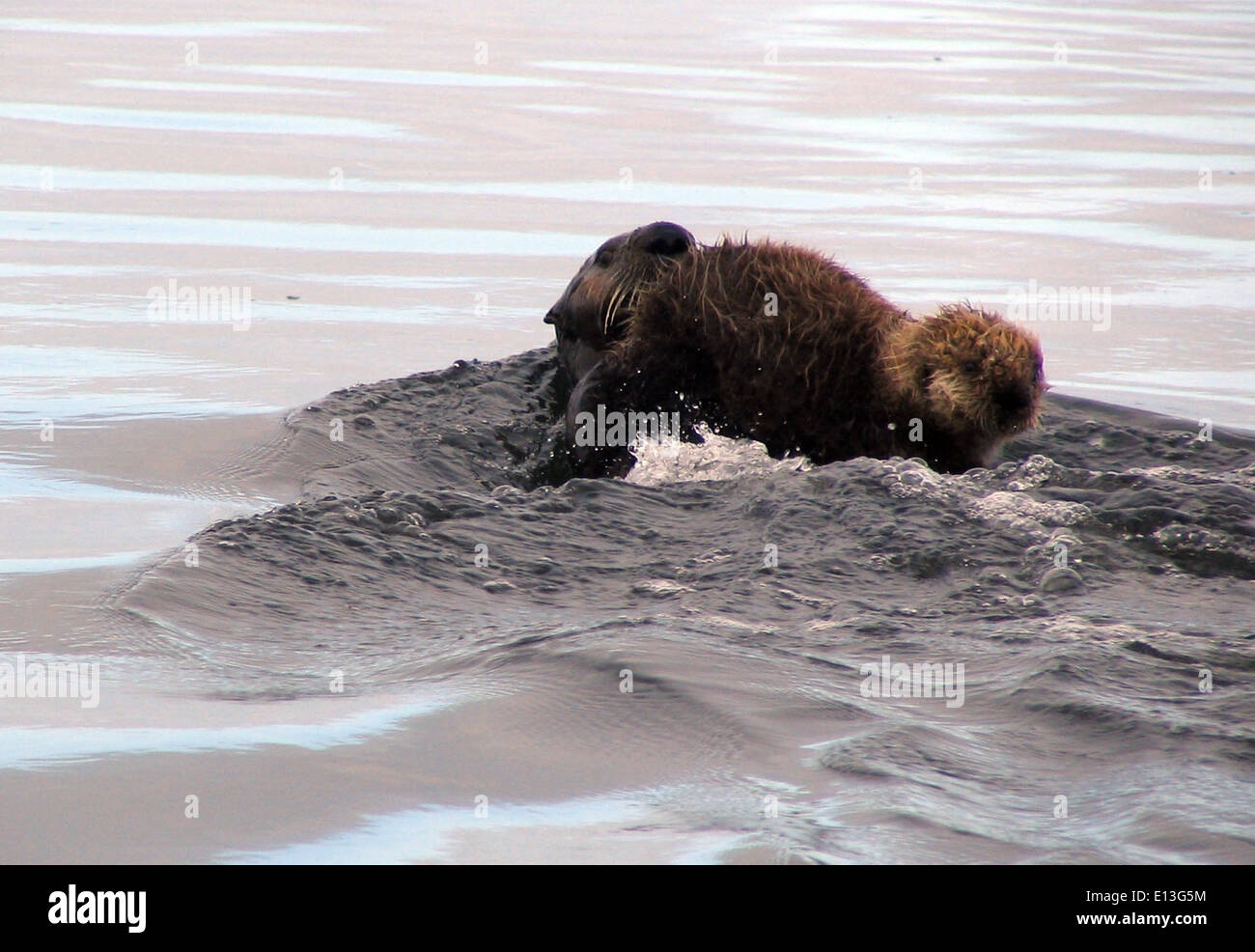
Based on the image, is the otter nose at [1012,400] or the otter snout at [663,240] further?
the otter snout at [663,240]

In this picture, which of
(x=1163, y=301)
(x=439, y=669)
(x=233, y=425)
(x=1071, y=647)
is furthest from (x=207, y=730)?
(x=1163, y=301)

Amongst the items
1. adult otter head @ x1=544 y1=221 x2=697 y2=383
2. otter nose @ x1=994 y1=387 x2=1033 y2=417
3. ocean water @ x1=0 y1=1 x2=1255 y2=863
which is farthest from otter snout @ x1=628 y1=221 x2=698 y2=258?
otter nose @ x1=994 y1=387 x2=1033 y2=417

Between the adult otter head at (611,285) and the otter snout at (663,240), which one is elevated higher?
the otter snout at (663,240)

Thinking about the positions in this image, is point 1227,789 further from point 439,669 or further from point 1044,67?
point 1044,67

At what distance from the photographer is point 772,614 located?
4.02m

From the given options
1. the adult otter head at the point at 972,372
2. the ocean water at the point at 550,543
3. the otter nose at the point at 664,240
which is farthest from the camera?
the otter nose at the point at 664,240

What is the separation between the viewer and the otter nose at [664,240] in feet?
18.7

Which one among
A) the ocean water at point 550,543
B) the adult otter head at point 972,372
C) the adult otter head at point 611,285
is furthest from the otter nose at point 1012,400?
the adult otter head at point 611,285

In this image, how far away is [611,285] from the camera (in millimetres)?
5773

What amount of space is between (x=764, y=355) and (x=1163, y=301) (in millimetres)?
4866

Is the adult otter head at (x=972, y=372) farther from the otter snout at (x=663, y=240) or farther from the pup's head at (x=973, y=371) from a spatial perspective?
the otter snout at (x=663, y=240)

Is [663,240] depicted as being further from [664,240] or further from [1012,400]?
[1012,400]

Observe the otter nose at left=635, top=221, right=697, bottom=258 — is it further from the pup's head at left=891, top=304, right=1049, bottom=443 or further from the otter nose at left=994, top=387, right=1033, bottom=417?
the otter nose at left=994, top=387, right=1033, bottom=417
